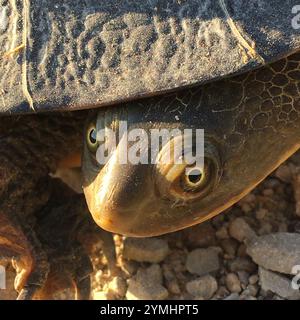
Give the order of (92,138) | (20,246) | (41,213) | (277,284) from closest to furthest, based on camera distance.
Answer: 1. (92,138)
2. (277,284)
3. (20,246)
4. (41,213)

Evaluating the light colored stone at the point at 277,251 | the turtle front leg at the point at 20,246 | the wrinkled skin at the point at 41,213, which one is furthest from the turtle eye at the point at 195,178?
the turtle front leg at the point at 20,246

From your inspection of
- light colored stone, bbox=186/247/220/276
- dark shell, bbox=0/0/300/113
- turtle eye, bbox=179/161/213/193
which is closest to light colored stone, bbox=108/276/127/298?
light colored stone, bbox=186/247/220/276

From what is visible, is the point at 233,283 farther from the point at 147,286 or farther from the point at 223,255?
the point at 147,286

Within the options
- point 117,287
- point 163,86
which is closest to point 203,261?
point 117,287

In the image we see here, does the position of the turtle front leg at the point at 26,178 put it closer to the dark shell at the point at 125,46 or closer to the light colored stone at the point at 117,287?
the light colored stone at the point at 117,287

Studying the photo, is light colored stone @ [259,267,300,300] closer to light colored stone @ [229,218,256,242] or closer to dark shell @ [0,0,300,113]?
light colored stone @ [229,218,256,242]
